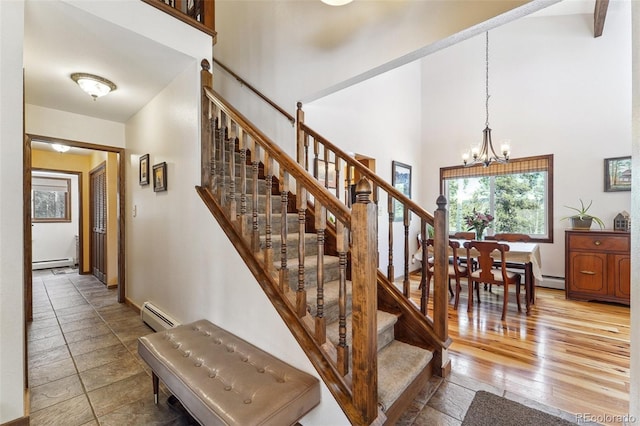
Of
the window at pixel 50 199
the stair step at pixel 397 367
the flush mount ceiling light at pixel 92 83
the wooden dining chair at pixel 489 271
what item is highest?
the flush mount ceiling light at pixel 92 83

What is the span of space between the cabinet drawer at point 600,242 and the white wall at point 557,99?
631mm

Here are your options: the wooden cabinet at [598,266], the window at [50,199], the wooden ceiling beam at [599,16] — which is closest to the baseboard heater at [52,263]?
the window at [50,199]

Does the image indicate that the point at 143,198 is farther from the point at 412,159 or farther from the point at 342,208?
the point at 412,159

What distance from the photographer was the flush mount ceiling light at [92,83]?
247 cm

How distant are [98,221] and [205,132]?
4.27m

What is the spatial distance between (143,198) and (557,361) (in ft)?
14.0

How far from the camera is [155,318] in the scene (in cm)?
282

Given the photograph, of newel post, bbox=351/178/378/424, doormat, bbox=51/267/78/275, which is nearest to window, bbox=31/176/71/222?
doormat, bbox=51/267/78/275

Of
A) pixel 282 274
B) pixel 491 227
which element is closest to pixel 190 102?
pixel 282 274

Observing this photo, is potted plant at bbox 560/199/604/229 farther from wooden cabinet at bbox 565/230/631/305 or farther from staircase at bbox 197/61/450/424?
staircase at bbox 197/61/450/424

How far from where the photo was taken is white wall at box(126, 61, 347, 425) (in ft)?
5.79

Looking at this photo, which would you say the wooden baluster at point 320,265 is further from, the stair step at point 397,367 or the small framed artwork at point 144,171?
the small framed artwork at point 144,171

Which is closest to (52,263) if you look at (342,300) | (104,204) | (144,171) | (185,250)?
(104,204)

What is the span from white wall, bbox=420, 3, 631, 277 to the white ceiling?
205 inches
